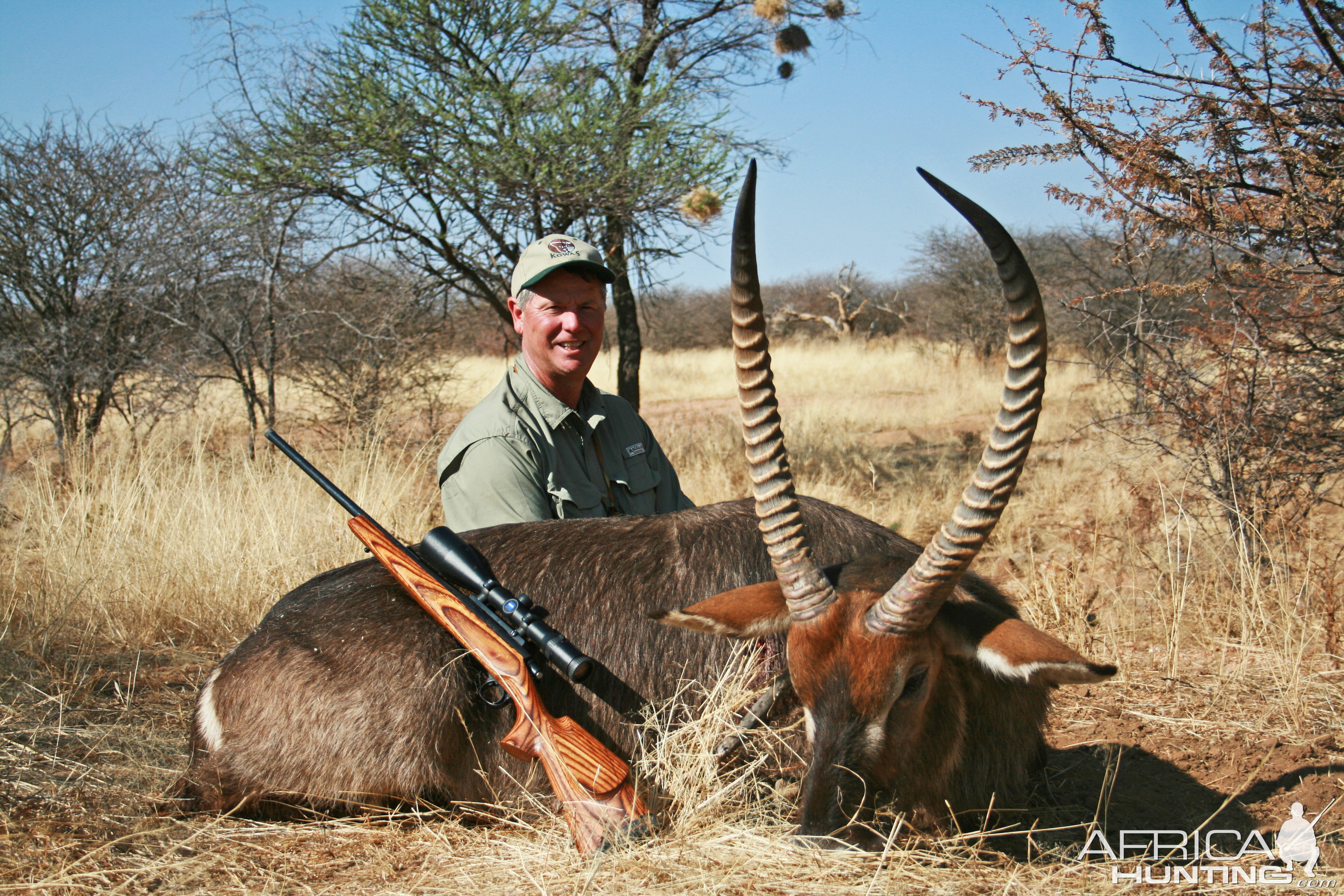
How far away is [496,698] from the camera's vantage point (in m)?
3.22

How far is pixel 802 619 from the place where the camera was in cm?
280

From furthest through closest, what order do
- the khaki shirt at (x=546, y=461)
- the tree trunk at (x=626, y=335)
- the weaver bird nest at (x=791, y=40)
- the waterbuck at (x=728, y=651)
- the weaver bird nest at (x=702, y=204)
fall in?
the weaver bird nest at (x=791, y=40) → the tree trunk at (x=626, y=335) → the weaver bird nest at (x=702, y=204) → the khaki shirt at (x=546, y=461) → the waterbuck at (x=728, y=651)

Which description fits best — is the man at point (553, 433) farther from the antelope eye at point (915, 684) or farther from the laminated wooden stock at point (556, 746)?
the antelope eye at point (915, 684)

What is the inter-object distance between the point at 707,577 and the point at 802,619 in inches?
26.4

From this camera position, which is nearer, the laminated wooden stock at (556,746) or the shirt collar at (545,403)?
the laminated wooden stock at (556,746)

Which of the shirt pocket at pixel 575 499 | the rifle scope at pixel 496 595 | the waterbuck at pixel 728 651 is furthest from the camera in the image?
the shirt pocket at pixel 575 499

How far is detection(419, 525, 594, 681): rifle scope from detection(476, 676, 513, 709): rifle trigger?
0.61 ft

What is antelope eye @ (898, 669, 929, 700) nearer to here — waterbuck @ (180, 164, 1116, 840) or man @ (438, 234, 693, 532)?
waterbuck @ (180, 164, 1116, 840)

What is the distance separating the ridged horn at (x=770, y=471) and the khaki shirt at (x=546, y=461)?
1381 millimetres

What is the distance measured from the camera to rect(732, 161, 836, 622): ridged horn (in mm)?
2508

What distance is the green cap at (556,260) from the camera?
4586mm

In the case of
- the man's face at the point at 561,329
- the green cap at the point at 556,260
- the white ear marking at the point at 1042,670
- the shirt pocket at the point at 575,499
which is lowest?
the white ear marking at the point at 1042,670

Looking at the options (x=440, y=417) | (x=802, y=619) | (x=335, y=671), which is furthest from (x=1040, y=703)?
(x=440, y=417)

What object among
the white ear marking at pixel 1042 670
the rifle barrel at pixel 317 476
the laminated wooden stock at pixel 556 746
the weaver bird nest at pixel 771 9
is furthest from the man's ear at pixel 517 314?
the weaver bird nest at pixel 771 9
